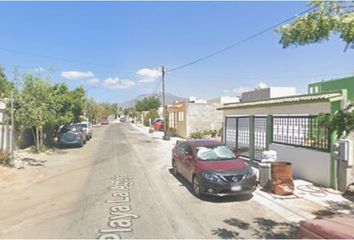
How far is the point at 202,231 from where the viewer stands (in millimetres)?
8047

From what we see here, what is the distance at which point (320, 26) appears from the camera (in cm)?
588

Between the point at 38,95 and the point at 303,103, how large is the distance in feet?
50.9

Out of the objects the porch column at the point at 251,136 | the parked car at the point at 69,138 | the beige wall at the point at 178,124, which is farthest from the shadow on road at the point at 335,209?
the beige wall at the point at 178,124

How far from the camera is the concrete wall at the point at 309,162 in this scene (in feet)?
41.3

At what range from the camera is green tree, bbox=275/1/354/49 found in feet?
18.4

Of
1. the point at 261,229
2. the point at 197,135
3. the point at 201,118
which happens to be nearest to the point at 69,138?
the point at 197,135

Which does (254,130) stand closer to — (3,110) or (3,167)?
(3,167)

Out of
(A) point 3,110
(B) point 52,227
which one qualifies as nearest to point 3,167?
(A) point 3,110

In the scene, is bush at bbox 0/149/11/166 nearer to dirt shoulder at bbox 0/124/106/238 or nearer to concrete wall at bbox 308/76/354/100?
dirt shoulder at bbox 0/124/106/238

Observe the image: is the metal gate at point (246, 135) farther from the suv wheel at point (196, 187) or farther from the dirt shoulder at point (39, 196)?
the dirt shoulder at point (39, 196)

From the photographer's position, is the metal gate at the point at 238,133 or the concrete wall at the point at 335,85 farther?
the concrete wall at the point at 335,85

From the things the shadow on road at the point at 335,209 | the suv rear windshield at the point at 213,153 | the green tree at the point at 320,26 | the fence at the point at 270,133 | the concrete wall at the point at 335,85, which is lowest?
the shadow on road at the point at 335,209

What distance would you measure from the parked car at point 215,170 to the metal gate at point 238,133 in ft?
20.8

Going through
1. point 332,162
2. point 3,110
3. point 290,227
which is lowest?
point 290,227
